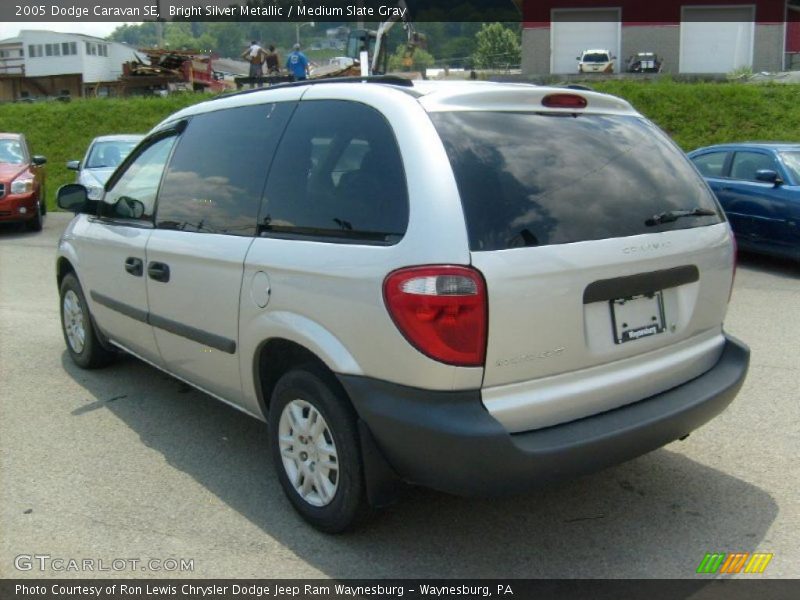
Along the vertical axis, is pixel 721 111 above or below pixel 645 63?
below

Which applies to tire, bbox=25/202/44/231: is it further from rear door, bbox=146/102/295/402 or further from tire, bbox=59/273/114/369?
rear door, bbox=146/102/295/402

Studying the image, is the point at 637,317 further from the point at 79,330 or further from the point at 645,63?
the point at 645,63

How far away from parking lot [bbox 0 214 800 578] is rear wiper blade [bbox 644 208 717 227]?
1.26m

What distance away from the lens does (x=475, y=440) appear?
2.79 meters

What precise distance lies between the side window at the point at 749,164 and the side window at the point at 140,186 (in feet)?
25.4

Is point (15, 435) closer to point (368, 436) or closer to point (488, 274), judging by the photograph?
point (368, 436)

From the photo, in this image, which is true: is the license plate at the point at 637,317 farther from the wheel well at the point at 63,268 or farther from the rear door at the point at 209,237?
the wheel well at the point at 63,268

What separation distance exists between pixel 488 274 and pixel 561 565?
1246mm

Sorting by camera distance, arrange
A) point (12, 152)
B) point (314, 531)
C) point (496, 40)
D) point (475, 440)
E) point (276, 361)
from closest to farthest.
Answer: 1. point (475, 440)
2. point (314, 531)
3. point (276, 361)
4. point (12, 152)
5. point (496, 40)

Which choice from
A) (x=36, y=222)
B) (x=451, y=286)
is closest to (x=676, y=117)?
(x=36, y=222)

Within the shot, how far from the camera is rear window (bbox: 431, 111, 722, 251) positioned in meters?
2.94

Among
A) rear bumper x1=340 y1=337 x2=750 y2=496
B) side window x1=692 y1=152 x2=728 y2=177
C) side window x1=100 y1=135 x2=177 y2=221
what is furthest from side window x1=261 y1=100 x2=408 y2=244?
side window x1=692 y1=152 x2=728 y2=177

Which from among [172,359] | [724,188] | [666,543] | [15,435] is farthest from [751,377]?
[724,188]

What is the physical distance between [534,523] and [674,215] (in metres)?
1.47
